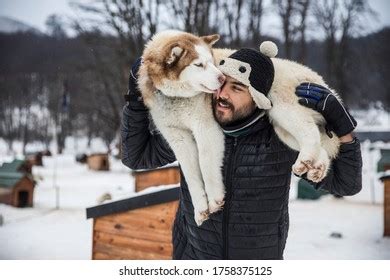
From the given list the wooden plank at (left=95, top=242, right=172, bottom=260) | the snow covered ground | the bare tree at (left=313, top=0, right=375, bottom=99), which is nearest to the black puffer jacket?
the snow covered ground

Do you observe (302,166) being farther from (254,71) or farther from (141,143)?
(141,143)

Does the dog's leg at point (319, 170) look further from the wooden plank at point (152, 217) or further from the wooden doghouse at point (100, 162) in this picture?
the wooden doghouse at point (100, 162)

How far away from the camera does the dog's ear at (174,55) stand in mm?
1076

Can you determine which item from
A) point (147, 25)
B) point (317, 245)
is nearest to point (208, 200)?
point (317, 245)

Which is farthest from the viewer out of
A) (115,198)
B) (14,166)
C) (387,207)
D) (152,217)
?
(14,166)

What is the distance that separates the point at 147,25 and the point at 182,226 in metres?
3.94

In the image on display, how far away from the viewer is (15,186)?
4.72m

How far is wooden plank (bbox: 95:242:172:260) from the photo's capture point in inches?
90.7

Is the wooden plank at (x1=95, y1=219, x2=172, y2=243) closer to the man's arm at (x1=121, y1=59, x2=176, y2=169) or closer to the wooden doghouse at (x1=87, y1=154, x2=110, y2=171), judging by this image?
the man's arm at (x1=121, y1=59, x2=176, y2=169)

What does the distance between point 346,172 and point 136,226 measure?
5.51 feet

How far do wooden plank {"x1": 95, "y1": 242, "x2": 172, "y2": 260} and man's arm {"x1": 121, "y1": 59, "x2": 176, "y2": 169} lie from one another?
1.32 m

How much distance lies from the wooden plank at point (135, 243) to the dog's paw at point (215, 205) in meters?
1.39

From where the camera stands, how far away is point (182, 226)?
3.55ft

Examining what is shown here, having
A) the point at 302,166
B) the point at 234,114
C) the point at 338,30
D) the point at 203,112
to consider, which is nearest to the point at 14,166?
the point at 338,30
